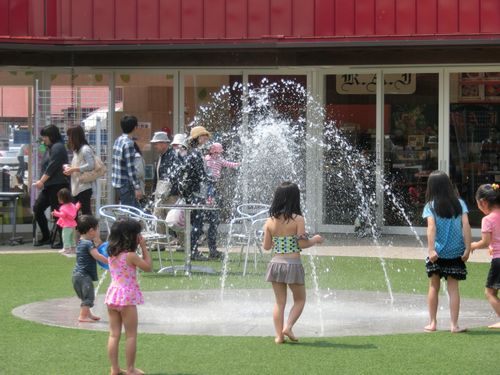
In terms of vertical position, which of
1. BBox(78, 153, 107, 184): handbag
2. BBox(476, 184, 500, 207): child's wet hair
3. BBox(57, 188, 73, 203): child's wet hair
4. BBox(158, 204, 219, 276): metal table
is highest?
BBox(78, 153, 107, 184): handbag

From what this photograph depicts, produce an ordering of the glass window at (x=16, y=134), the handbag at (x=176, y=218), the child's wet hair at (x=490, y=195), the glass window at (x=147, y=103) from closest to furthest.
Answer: the child's wet hair at (x=490, y=195), the handbag at (x=176, y=218), the glass window at (x=16, y=134), the glass window at (x=147, y=103)

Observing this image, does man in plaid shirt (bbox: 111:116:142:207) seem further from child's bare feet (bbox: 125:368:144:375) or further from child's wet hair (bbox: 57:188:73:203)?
Answer: child's bare feet (bbox: 125:368:144:375)

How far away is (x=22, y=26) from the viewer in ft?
57.1

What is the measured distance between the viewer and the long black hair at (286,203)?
8.75 metres

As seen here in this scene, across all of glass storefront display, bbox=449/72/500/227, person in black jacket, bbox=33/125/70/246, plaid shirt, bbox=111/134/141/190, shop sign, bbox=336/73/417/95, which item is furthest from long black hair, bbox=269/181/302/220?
shop sign, bbox=336/73/417/95

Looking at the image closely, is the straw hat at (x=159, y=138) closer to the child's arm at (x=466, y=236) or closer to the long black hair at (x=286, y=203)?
the long black hair at (x=286, y=203)

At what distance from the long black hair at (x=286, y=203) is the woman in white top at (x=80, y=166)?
6783mm

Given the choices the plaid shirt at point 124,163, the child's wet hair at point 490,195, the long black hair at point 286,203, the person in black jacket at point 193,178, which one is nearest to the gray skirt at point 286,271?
the long black hair at point 286,203

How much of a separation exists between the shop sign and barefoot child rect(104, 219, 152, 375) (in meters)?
10.9

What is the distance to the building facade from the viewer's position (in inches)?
659

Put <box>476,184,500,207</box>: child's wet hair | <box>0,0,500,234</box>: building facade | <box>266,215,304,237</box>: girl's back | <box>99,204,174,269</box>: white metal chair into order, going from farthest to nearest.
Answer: <box>0,0,500,234</box>: building facade < <box>99,204,174,269</box>: white metal chair < <box>476,184,500,207</box>: child's wet hair < <box>266,215,304,237</box>: girl's back

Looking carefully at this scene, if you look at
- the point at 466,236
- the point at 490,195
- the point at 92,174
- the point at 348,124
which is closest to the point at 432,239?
the point at 466,236

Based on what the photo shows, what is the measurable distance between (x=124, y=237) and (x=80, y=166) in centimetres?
746

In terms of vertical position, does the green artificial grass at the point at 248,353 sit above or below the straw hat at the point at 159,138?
below
